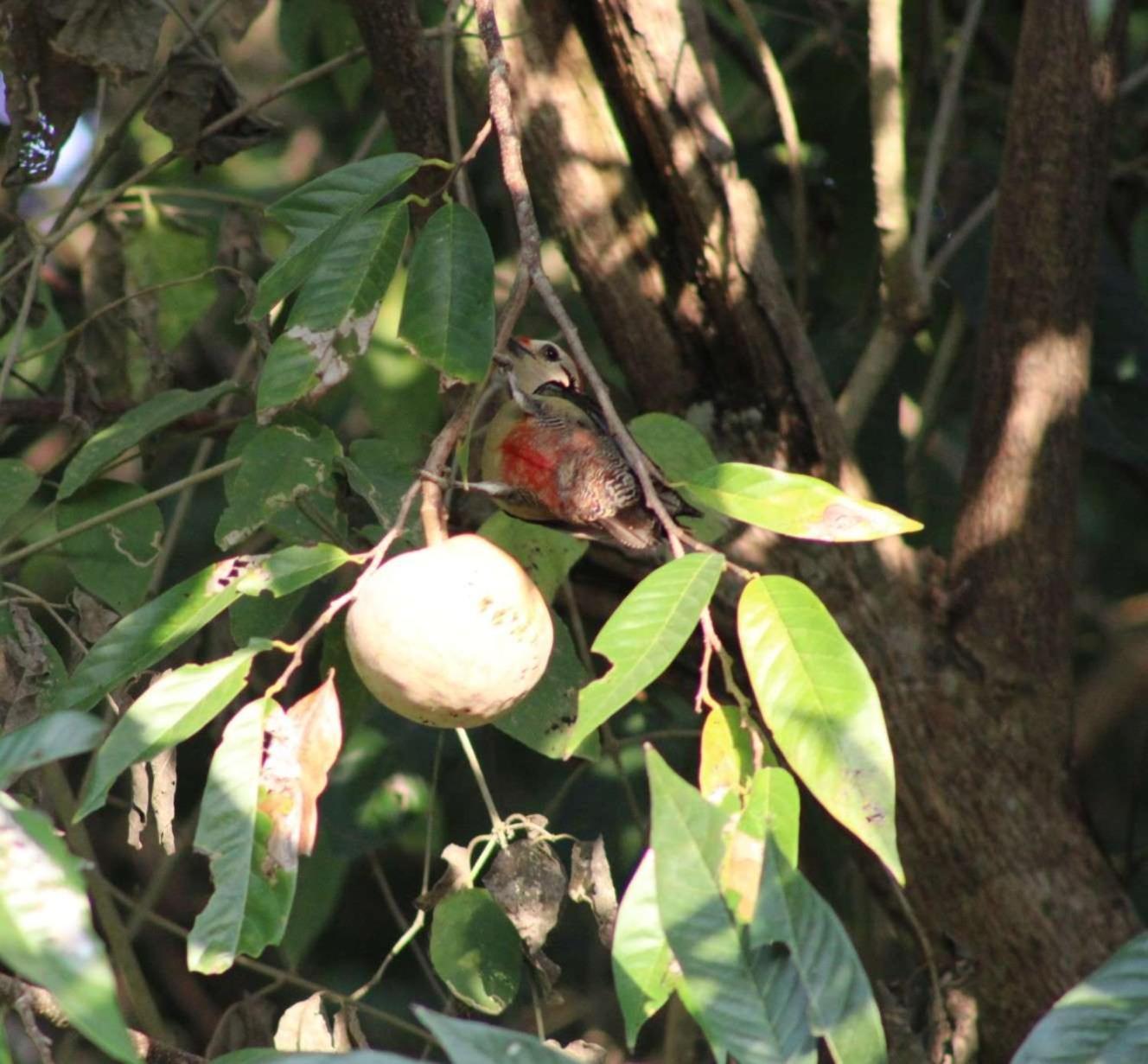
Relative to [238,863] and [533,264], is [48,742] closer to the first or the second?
[238,863]

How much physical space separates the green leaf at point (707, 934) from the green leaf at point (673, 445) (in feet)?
1.62

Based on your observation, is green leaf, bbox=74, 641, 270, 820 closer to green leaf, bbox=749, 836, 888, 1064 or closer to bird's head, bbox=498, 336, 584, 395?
green leaf, bbox=749, 836, 888, 1064

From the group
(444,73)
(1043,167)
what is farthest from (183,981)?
(1043,167)

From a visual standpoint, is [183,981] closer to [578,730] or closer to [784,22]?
[784,22]

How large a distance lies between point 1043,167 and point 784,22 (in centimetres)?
109

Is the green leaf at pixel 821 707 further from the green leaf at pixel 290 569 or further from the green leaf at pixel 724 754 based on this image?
the green leaf at pixel 290 569

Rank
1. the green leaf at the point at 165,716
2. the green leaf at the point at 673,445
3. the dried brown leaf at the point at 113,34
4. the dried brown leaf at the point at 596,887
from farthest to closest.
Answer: the dried brown leaf at the point at 113,34 → the green leaf at the point at 673,445 → the dried brown leaf at the point at 596,887 → the green leaf at the point at 165,716

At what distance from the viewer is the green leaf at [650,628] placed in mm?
905

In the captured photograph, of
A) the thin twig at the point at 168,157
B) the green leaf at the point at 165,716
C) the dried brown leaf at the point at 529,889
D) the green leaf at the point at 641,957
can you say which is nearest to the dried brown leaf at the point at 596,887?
the dried brown leaf at the point at 529,889

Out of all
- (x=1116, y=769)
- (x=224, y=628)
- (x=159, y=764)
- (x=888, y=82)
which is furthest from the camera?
(x=1116, y=769)

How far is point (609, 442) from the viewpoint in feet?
3.96

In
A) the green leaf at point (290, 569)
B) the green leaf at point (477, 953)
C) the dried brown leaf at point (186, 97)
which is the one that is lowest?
the green leaf at point (477, 953)

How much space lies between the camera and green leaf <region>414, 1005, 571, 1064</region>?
0.77 m

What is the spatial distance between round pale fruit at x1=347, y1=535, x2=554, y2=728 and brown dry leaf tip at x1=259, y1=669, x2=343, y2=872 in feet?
0.14
